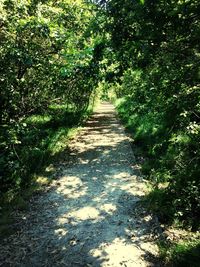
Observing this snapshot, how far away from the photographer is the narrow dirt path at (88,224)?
18.8ft

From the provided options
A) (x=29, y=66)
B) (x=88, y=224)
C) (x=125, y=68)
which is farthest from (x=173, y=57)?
(x=29, y=66)

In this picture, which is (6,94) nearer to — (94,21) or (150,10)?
(94,21)

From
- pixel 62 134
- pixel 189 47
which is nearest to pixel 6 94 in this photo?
pixel 189 47

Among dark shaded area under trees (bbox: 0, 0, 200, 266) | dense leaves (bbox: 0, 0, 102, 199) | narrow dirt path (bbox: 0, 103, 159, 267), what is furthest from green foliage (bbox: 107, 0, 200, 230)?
dense leaves (bbox: 0, 0, 102, 199)

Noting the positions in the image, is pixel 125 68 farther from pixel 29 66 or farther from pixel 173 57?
pixel 173 57

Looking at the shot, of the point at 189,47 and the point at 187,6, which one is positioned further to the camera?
the point at 189,47

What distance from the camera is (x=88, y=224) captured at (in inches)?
270

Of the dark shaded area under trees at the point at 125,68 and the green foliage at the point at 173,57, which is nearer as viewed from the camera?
the green foliage at the point at 173,57

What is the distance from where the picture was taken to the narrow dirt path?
5.72 m

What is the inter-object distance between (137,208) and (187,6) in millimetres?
4299

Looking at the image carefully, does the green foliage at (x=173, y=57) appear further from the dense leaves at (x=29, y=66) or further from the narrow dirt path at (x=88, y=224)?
the dense leaves at (x=29, y=66)

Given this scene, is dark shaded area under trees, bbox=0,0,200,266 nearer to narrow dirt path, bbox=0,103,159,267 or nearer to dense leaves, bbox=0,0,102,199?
dense leaves, bbox=0,0,102,199

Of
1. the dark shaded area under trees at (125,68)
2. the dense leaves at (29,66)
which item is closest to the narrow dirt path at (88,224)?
the dark shaded area under trees at (125,68)

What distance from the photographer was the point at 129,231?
652 cm
